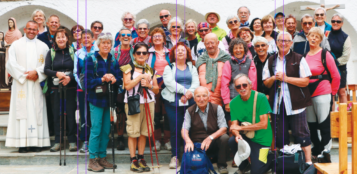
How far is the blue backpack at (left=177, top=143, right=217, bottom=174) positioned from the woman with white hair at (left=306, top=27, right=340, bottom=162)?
1.48 metres

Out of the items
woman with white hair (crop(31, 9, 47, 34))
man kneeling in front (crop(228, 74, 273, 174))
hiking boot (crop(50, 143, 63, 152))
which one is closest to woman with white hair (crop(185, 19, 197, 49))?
man kneeling in front (crop(228, 74, 273, 174))

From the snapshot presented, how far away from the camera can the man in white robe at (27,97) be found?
554cm

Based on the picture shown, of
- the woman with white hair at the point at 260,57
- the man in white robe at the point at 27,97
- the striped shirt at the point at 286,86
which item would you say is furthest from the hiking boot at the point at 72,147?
the striped shirt at the point at 286,86

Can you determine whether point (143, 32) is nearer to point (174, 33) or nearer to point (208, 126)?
point (174, 33)

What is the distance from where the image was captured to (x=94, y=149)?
5.00 m

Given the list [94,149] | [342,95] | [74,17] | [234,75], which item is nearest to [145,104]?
[94,149]

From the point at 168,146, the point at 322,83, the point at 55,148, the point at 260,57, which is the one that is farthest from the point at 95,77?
the point at 322,83

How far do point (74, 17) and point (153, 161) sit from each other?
5.17 m

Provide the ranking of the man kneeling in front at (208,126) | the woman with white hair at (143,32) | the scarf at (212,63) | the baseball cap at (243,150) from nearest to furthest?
the baseball cap at (243,150), the man kneeling in front at (208,126), the scarf at (212,63), the woman with white hair at (143,32)

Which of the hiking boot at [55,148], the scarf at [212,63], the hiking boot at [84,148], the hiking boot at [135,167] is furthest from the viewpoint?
the hiking boot at [55,148]

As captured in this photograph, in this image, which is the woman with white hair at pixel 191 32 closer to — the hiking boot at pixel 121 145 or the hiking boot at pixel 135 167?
the hiking boot at pixel 121 145

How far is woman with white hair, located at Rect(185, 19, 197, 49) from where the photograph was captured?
5762 mm

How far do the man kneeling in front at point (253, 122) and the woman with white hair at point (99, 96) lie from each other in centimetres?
166

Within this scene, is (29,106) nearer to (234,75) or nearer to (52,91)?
(52,91)
